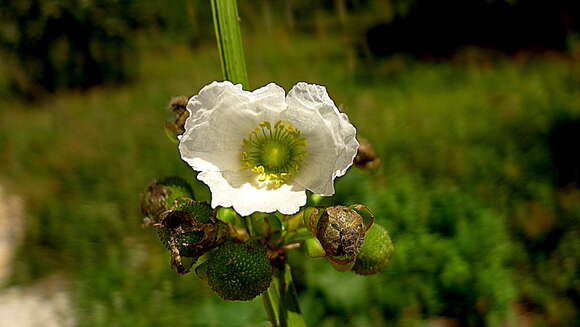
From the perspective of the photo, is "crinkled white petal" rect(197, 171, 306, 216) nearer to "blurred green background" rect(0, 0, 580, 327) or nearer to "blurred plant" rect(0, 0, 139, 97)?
"blurred green background" rect(0, 0, 580, 327)

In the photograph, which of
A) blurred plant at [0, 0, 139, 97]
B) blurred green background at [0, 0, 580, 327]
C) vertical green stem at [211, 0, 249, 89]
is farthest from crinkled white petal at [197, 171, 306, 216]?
blurred plant at [0, 0, 139, 97]

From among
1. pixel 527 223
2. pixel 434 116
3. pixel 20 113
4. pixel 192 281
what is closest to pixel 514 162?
pixel 527 223

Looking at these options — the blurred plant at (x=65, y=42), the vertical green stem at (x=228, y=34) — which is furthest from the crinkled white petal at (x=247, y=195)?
the blurred plant at (x=65, y=42)

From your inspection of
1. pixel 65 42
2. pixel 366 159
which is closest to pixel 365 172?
pixel 366 159

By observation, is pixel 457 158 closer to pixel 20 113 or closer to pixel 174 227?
pixel 174 227

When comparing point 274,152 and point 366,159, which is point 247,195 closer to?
point 274,152

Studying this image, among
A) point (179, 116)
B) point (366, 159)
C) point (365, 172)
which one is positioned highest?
point (179, 116)

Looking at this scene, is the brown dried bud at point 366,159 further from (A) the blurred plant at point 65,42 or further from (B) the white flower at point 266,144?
(A) the blurred plant at point 65,42
